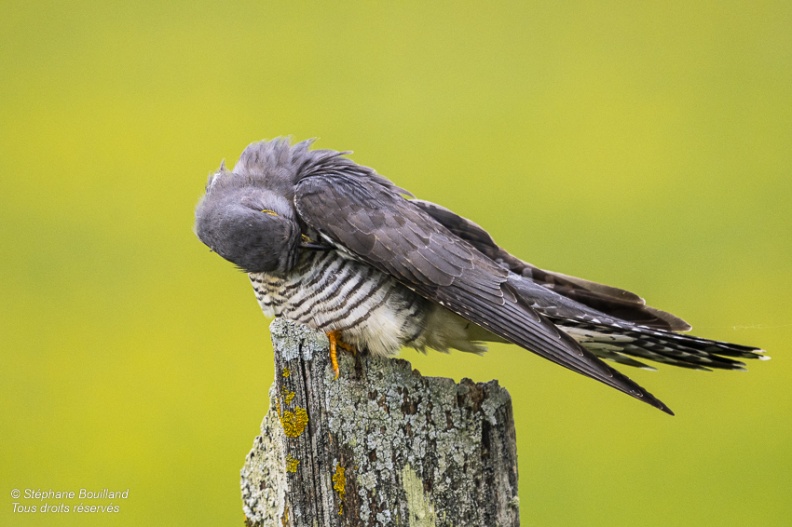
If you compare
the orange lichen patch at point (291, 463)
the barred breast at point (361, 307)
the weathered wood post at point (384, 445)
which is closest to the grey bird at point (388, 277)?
the barred breast at point (361, 307)

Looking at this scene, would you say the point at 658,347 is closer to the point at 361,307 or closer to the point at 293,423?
the point at 361,307

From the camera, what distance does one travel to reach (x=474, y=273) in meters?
3.06

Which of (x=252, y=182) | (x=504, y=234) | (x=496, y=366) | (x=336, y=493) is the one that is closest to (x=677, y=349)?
(x=336, y=493)

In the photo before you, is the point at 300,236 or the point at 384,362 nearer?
the point at 384,362

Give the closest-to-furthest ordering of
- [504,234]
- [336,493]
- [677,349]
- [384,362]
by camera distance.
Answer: [336,493], [384,362], [677,349], [504,234]

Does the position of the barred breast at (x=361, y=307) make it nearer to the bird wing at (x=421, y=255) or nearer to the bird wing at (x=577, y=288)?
the bird wing at (x=421, y=255)

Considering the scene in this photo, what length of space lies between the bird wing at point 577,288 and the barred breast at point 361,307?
0.32m

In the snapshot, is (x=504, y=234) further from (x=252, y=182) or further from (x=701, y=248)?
(x=252, y=182)

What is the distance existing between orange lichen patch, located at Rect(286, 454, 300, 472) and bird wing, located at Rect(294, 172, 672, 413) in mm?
830

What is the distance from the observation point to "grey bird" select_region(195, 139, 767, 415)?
298 centimetres

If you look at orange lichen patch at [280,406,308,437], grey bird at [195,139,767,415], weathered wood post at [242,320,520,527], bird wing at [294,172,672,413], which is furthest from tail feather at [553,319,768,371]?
orange lichen patch at [280,406,308,437]

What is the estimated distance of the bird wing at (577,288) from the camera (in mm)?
3123

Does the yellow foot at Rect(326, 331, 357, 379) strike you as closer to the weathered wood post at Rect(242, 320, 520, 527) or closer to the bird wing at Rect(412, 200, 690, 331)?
the weathered wood post at Rect(242, 320, 520, 527)

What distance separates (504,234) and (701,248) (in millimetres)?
1264
